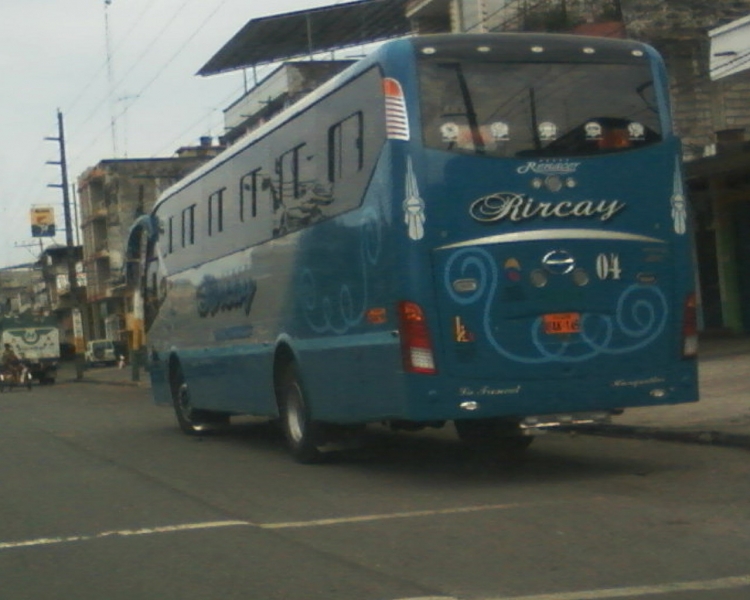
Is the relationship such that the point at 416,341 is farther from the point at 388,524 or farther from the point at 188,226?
the point at 188,226

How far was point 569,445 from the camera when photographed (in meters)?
16.0

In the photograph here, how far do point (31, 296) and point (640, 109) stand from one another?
384 ft

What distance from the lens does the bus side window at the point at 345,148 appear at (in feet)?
42.3

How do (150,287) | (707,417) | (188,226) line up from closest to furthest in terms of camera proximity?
(707,417)
(188,226)
(150,287)

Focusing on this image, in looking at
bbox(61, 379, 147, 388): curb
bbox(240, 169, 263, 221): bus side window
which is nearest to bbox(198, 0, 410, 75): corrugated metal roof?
bbox(61, 379, 147, 388): curb

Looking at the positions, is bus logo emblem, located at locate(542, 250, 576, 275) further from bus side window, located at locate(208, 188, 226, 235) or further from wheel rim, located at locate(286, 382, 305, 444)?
bus side window, located at locate(208, 188, 226, 235)

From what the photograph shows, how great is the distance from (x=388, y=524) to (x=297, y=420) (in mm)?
4918

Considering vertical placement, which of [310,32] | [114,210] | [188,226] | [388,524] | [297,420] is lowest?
[388,524]

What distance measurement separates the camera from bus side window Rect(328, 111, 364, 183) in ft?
42.3

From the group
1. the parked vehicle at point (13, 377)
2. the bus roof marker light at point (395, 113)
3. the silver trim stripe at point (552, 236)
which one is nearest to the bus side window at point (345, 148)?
the bus roof marker light at point (395, 113)

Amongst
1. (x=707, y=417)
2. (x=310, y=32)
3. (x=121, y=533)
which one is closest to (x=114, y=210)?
(x=310, y=32)

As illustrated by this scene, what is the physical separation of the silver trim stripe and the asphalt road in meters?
2.13

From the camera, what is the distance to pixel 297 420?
1528 centimetres

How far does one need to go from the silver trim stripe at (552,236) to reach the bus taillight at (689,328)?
2.26ft
